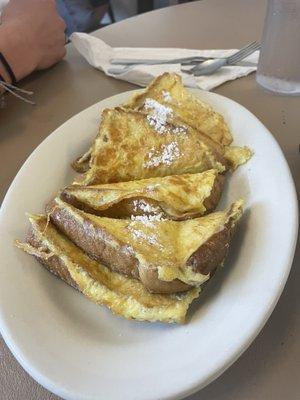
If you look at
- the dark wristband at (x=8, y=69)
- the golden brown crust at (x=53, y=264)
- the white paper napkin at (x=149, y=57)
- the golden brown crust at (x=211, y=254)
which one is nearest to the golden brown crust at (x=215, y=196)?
the golden brown crust at (x=211, y=254)

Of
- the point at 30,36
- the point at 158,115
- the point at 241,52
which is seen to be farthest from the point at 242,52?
the point at 30,36

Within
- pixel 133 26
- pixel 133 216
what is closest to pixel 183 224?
pixel 133 216

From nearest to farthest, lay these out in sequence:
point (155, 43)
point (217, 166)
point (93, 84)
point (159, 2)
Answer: point (217, 166), point (93, 84), point (155, 43), point (159, 2)

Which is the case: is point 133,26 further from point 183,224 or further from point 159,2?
point 183,224

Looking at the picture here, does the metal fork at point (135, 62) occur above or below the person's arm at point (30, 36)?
below

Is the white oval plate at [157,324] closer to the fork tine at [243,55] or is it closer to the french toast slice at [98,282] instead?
the french toast slice at [98,282]

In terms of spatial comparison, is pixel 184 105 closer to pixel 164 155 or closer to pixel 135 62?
pixel 164 155
